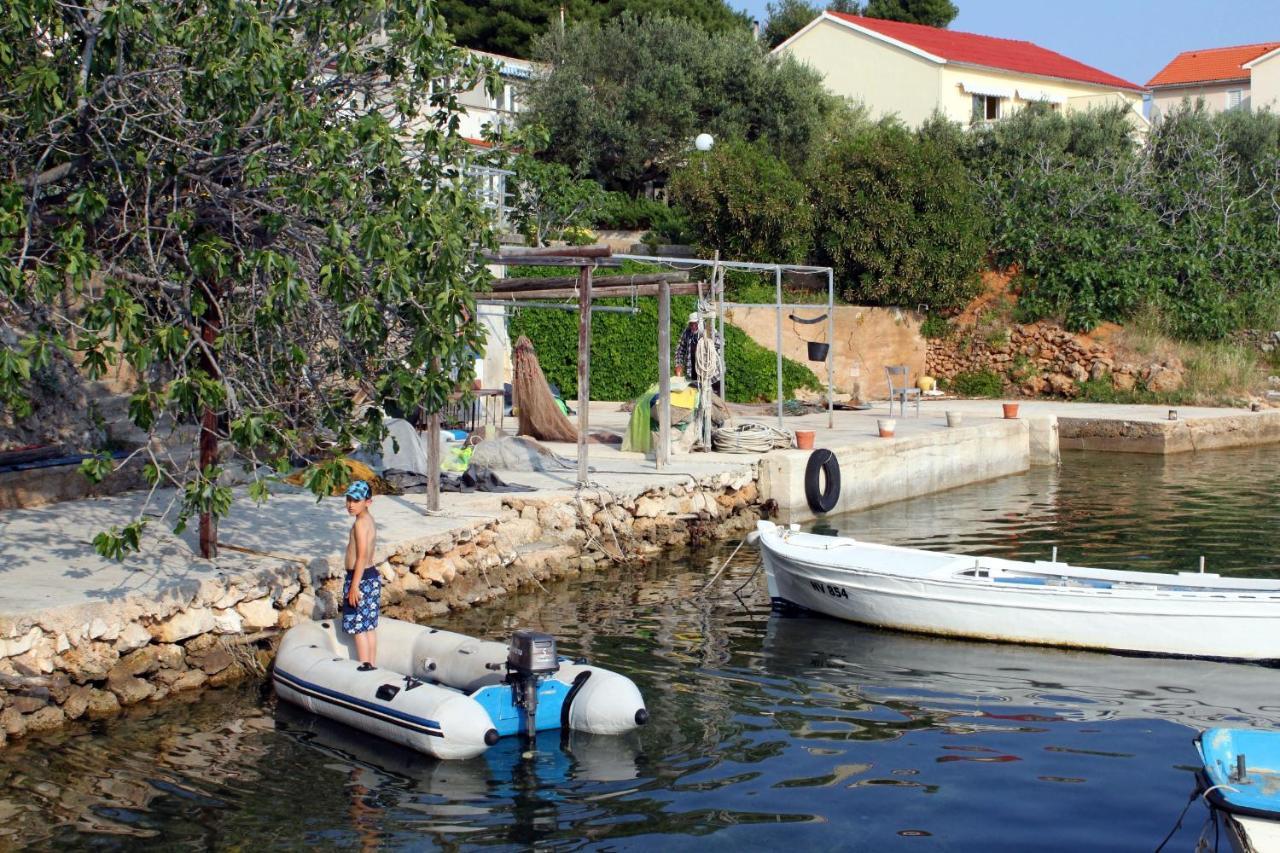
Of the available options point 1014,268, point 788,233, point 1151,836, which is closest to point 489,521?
point 1151,836

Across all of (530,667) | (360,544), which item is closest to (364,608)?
(360,544)

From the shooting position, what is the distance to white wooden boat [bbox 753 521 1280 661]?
11.1m

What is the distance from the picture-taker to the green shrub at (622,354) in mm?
27344

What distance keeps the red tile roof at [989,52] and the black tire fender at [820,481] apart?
2518 cm

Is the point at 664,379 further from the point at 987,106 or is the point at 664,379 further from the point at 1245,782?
the point at 987,106

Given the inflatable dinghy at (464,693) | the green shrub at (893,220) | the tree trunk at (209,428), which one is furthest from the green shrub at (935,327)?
the inflatable dinghy at (464,693)

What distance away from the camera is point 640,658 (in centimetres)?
1153

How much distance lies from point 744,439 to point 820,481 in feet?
3.99

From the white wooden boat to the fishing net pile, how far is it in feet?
22.6

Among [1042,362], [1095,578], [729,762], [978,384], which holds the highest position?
[1042,362]

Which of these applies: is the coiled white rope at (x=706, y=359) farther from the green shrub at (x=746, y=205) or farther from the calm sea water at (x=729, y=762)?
the green shrub at (x=746, y=205)

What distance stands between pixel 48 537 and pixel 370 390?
11.9ft

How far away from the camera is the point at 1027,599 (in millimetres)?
11727

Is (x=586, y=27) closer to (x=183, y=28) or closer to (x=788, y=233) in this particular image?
(x=788, y=233)
